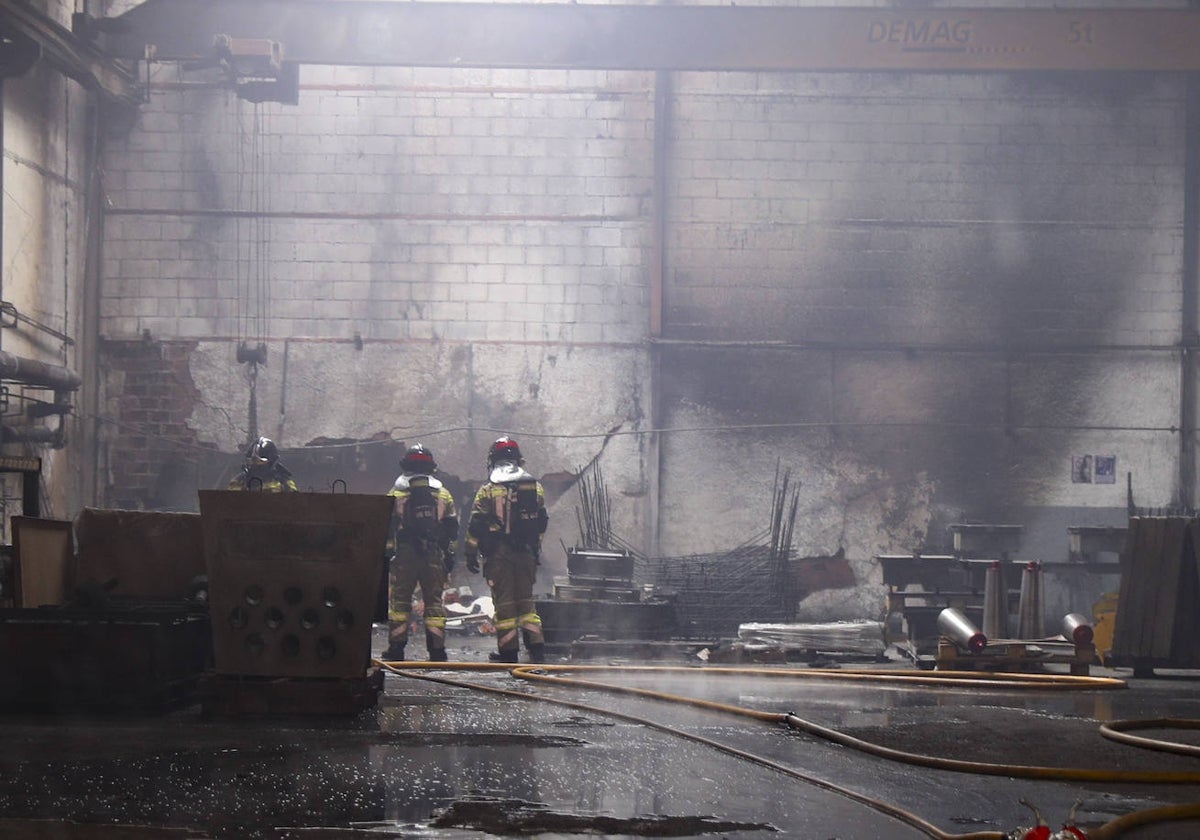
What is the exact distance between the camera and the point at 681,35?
1283 centimetres

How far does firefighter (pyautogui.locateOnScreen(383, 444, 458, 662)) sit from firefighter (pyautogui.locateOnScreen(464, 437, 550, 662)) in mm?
320

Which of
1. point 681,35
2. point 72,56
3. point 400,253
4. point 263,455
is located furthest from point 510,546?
point 72,56

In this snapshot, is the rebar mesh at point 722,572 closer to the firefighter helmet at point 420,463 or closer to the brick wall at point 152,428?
the firefighter helmet at point 420,463

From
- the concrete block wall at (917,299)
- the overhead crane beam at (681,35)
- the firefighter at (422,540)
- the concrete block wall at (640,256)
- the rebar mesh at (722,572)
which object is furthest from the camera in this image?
the concrete block wall at (640,256)

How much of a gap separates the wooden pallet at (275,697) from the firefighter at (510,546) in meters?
3.67

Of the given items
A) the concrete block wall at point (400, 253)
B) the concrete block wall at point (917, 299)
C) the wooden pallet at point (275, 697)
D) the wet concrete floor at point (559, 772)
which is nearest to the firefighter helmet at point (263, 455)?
the concrete block wall at point (400, 253)

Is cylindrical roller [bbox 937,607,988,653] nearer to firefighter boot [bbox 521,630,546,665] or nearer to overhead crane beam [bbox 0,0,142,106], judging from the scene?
firefighter boot [bbox 521,630,546,665]

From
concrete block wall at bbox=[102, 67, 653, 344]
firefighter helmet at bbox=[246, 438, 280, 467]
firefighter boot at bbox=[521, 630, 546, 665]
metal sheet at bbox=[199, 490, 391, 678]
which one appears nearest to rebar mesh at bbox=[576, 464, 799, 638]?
concrete block wall at bbox=[102, 67, 653, 344]

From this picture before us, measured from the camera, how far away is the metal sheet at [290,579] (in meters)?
6.17

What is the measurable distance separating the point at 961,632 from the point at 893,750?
4.02 meters

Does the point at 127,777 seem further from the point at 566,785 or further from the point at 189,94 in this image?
the point at 189,94

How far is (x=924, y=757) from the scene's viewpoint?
17.0ft

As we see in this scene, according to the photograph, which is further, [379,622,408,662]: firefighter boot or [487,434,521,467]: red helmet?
[487,434,521,467]: red helmet

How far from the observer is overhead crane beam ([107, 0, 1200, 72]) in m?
12.6
